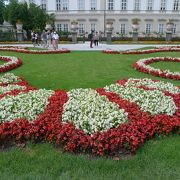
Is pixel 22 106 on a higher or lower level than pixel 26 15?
lower

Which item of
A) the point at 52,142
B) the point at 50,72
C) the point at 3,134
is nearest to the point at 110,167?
the point at 52,142

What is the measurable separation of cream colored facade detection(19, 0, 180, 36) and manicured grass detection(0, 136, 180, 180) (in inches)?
1806

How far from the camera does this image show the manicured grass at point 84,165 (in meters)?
4.26

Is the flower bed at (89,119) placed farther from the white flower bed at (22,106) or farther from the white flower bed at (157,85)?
the white flower bed at (157,85)

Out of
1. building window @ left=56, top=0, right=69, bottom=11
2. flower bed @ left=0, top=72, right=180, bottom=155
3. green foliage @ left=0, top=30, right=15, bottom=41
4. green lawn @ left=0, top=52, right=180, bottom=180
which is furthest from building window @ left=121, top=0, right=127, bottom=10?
green lawn @ left=0, top=52, right=180, bottom=180

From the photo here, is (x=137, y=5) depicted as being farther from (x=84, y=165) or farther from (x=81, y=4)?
(x=84, y=165)

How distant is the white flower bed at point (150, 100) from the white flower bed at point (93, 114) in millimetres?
654

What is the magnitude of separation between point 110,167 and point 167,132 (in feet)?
5.12

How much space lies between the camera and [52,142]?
5156mm

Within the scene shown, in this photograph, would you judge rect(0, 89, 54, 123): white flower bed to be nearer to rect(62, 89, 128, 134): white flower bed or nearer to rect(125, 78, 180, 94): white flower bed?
rect(62, 89, 128, 134): white flower bed

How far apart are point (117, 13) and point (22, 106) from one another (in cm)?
4714

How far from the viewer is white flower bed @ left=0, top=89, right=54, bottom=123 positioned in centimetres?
542

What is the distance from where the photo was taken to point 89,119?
5121 mm

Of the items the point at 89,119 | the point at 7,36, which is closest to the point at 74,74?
the point at 89,119
